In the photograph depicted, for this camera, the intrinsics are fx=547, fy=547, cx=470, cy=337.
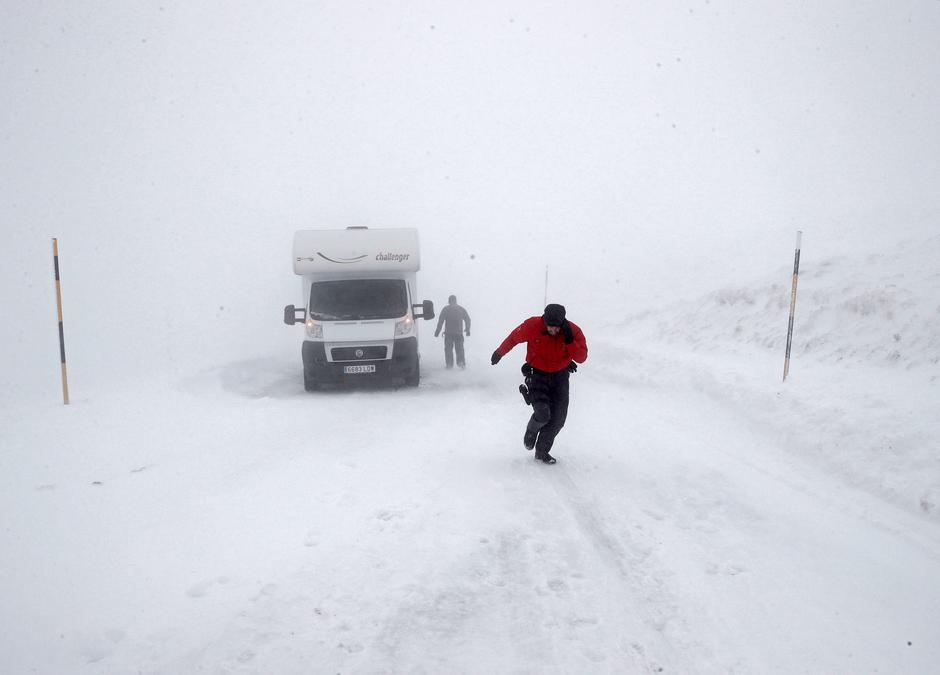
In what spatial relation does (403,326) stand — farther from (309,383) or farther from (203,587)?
(203,587)

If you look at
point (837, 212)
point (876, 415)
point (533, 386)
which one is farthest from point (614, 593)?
point (837, 212)

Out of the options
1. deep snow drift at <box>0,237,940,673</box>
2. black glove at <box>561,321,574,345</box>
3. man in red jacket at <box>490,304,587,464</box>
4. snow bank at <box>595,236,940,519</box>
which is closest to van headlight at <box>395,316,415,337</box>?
deep snow drift at <box>0,237,940,673</box>

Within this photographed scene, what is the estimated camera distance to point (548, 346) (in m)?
6.18

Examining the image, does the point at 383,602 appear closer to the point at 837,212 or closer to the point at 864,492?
the point at 864,492

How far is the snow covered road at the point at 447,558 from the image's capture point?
293 cm

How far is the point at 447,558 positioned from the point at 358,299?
26.9 ft

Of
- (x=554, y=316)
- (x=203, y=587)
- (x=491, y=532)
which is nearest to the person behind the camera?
(x=203, y=587)

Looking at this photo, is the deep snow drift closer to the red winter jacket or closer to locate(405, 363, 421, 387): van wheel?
the red winter jacket

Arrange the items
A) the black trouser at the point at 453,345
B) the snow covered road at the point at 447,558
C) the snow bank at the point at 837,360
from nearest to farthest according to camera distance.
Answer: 1. the snow covered road at the point at 447,558
2. the snow bank at the point at 837,360
3. the black trouser at the point at 453,345

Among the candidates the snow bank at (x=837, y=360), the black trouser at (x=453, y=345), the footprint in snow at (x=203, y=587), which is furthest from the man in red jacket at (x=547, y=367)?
the black trouser at (x=453, y=345)

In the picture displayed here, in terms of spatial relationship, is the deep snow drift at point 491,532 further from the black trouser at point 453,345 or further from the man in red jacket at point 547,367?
the black trouser at point 453,345

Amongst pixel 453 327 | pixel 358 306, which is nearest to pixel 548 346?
pixel 358 306

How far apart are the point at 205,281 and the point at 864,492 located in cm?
3626

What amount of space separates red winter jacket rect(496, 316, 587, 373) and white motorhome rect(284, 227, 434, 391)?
5.26m
